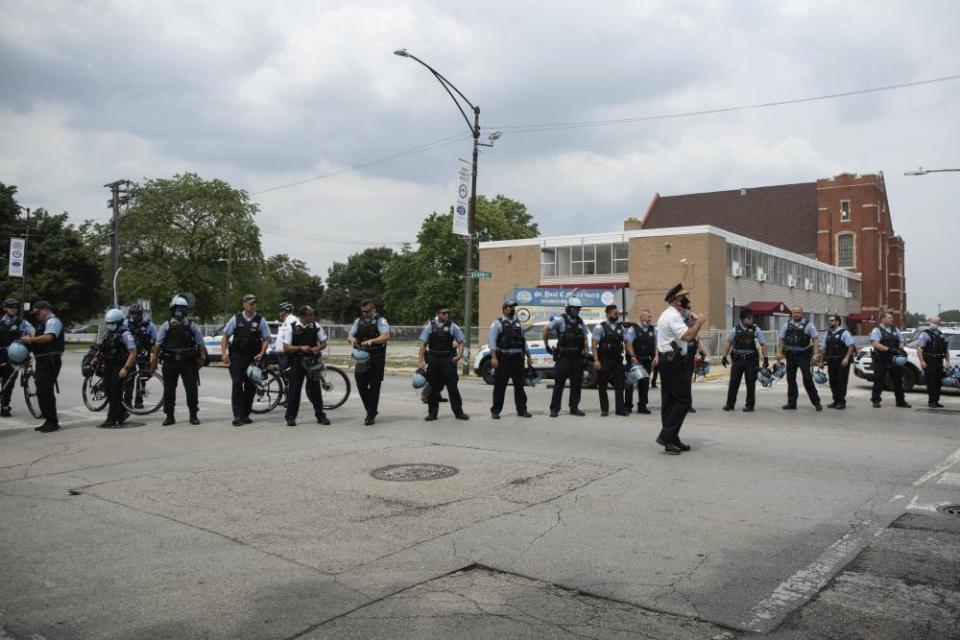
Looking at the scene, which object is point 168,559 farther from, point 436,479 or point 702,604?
point 702,604

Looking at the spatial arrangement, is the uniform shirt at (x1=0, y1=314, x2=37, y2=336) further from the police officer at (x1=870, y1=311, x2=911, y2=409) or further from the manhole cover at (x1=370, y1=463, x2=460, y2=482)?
the police officer at (x1=870, y1=311, x2=911, y2=409)

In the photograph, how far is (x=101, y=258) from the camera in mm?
55750

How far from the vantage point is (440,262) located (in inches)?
2579

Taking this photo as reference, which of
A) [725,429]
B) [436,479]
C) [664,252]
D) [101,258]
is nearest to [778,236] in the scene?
[664,252]

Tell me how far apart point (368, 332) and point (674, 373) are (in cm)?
464

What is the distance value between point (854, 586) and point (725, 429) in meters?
6.43

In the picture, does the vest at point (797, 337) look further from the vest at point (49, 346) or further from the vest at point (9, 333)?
the vest at point (9, 333)

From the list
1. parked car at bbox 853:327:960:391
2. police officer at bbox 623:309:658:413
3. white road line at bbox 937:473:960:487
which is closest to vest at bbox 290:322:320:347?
police officer at bbox 623:309:658:413

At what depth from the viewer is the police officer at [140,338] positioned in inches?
458

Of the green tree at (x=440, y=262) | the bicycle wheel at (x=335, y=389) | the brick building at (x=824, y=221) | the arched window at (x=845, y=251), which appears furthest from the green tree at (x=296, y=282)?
the bicycle wheel at (x=335, y=389)

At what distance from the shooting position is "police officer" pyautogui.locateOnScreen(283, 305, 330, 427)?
434 inches

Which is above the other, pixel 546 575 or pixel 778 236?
pixel 778 236

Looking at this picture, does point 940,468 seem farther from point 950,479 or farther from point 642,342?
point 642,342

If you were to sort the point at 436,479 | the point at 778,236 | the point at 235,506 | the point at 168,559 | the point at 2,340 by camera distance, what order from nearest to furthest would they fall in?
the point at 168,559 → the point at 235,506 → the point at 436,479 → the point at 2,340 → the point at 778,236
